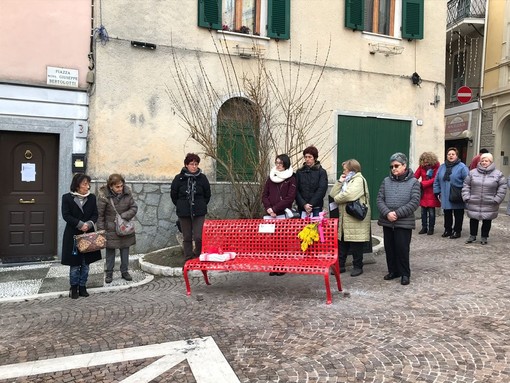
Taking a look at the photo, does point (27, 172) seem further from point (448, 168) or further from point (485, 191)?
point (485, 191)

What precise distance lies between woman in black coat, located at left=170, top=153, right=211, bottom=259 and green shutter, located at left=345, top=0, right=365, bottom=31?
5730 mm

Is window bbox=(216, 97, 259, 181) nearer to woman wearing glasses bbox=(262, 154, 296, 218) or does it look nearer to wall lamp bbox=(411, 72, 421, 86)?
woman wearing glasses bbox=(262, 154, 296, 218)

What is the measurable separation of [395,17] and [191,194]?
24.8 ft

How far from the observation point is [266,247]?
558 cm

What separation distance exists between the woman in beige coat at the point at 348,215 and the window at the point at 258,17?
15.3ft

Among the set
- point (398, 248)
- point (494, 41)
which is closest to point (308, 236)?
point (398, 248)

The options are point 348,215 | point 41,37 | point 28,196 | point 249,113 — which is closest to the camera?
point 348,215

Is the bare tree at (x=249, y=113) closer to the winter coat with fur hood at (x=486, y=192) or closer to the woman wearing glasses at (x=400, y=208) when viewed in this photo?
the woman wearing glasses at (x=400, y=208)

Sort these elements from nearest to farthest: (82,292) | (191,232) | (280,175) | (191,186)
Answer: (82,292) < (280,175) < (191,186) < (191,232)

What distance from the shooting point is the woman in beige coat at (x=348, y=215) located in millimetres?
5723

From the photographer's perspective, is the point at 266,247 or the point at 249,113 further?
the point at 249,113

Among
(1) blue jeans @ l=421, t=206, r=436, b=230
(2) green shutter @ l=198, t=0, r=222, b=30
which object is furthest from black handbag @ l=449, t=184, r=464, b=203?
(2) green shutter @ l=198, t=0, r=222, b=30

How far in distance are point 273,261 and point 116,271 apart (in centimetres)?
291

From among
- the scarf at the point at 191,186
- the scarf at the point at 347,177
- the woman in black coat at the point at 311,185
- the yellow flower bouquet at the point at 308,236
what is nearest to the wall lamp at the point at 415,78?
the woman in black coat at the point at 311,185
